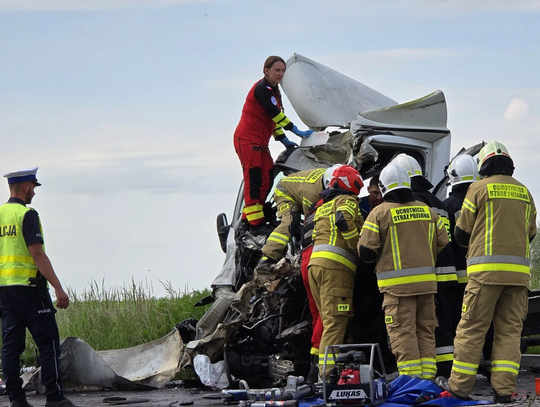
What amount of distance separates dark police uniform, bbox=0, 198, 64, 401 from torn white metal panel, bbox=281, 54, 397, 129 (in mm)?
3599

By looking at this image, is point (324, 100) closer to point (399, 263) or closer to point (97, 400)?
point (399, 263)

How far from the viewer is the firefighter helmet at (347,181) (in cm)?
808

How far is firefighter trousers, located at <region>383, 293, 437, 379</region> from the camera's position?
7.03m

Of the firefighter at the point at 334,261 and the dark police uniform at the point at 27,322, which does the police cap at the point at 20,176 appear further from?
the firefighter at the point at 334,261

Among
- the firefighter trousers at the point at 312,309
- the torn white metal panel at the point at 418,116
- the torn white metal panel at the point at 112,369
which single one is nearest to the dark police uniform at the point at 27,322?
the torn white metal panel at the point at 112,369

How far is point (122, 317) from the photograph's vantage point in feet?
42.3

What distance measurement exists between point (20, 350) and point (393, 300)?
3.50 metres

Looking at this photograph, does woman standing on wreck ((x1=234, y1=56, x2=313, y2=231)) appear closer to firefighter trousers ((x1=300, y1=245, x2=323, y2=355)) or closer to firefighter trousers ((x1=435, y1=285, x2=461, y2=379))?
firefighter trousers ((x1=300, y1=245, x2=323, y2=355))

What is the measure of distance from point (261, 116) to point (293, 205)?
150 cm

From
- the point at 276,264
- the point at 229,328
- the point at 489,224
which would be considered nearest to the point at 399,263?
the point at 489,224

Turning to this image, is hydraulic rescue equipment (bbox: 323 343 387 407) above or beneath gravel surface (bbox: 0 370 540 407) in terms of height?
above

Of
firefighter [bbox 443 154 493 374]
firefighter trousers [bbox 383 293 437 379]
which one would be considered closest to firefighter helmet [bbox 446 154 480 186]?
firefighter [bbox 443 154 493 374]

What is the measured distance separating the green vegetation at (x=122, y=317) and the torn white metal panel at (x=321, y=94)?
13.8 ft

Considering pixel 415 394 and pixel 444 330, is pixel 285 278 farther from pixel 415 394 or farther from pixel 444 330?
pixel 415 394
